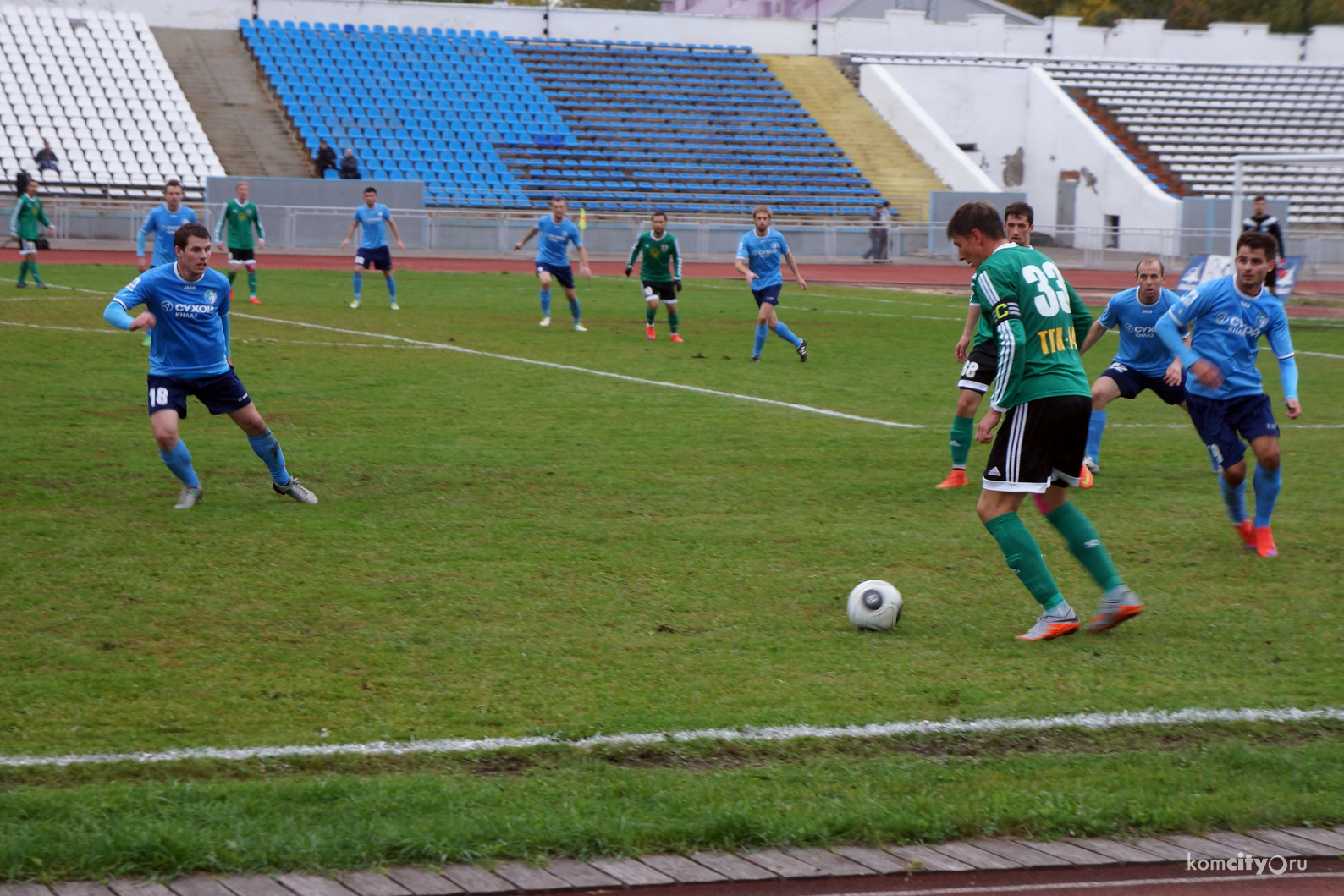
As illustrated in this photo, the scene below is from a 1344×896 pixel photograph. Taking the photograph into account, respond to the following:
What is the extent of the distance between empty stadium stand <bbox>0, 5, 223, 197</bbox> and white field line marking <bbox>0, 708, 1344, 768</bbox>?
32649 mm

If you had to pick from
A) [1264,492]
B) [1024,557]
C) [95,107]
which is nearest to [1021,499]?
[1024,557]

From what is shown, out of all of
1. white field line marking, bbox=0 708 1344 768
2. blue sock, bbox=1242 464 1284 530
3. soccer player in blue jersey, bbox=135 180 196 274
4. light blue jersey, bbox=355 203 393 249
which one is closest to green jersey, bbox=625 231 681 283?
light blue jersey, bbox=355 203 393 249

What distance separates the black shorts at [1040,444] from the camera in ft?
18.5

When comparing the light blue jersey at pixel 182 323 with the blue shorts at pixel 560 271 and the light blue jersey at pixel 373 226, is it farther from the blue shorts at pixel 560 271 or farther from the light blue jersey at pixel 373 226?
the light blue jersey at pixel 373 226

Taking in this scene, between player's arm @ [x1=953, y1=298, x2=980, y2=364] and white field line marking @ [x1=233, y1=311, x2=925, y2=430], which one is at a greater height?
player's arm @ [x1=953, y1=298, x2=980, y2=364]

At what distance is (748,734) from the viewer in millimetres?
4676

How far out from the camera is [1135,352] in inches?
367

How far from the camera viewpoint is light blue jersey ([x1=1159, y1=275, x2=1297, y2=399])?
24.5ft

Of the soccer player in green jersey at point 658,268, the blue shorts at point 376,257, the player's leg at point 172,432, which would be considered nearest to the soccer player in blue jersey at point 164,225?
the blue shorts at point 376,257

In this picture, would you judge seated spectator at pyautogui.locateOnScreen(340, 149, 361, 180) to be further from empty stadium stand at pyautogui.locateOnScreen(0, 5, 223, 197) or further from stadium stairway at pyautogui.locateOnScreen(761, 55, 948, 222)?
stadium stairway at pyautogui.locateOnScreen(761, 55, 948, 222)

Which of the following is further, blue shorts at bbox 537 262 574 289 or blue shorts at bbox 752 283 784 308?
blue shorts at bbox 537 262 574 289

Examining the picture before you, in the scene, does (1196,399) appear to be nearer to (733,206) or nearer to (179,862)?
(179,862)

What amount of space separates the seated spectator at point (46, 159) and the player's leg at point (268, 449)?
1129 inches

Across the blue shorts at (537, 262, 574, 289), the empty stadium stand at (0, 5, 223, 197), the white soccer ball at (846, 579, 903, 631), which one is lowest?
the white soccer ball at (846, 579, 903, 631)
